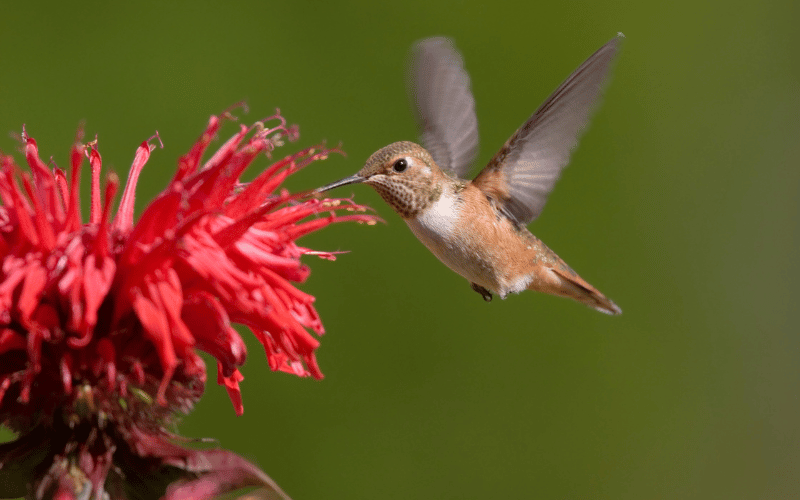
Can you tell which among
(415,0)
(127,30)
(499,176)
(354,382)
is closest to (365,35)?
(415,0)

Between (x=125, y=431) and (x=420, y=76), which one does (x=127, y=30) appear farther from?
(x=125, y=431)

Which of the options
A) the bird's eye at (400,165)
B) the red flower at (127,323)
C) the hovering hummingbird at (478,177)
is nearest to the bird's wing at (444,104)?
the hovering hummingbird at (478,177)

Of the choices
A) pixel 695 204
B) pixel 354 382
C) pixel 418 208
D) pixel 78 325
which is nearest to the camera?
pixel 78 325

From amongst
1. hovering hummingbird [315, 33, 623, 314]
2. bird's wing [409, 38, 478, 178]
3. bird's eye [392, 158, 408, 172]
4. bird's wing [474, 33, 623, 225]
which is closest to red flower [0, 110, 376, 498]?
hovering hummingbird [315, 33, 623, 314]

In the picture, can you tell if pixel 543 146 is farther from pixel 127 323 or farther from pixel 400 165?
pixel 127 323

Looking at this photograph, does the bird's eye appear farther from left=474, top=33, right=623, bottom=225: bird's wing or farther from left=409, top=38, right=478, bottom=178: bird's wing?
left=409, top=38, right=478, bottom=178: bird's wing

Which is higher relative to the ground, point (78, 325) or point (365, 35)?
point (365, 35)

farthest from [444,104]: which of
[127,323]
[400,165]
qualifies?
[127,323]

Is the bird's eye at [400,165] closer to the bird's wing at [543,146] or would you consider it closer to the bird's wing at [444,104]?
the bird's wing at [543,146]
